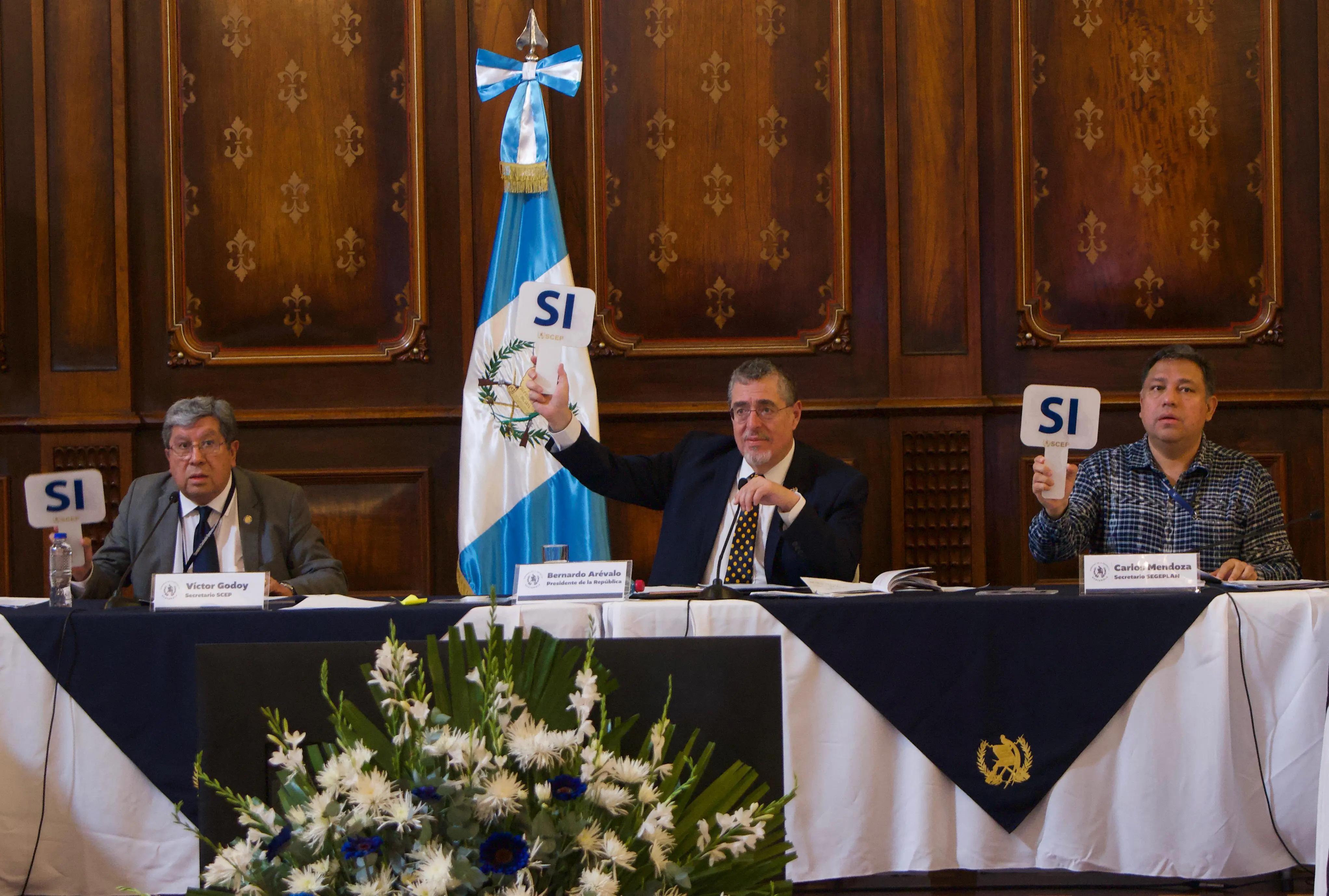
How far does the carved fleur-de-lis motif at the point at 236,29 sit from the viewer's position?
15.5 feet

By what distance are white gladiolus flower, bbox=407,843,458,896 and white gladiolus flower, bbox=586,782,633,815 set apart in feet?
0.35

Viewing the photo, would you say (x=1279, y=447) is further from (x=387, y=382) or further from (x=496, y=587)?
(x=387, y=382)

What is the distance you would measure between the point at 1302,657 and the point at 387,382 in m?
3.27

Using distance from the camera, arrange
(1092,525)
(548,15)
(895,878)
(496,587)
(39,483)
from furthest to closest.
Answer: (548,15) → (496,587) → (1092,525) → (39,483) → (895,878)

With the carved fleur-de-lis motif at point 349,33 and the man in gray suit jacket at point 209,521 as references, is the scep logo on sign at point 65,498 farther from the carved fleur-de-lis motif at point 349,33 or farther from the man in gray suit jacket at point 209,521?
the carved fleur-de-lis motif at point 349,33

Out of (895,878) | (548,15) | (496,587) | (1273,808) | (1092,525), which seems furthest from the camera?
(548,15)

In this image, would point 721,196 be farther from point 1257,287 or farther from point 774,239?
point 1257,287

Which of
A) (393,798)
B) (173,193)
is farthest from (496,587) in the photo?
(393,798)

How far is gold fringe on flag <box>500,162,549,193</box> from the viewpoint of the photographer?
170 inches

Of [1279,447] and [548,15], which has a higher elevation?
[548,15]

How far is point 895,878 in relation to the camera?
279 cm

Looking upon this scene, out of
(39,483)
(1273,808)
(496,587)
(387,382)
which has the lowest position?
(1273,808)

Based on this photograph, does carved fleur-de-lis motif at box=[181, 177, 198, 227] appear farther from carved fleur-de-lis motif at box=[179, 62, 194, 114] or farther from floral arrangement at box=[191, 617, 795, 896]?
floral arrangement at box=[191, 617, 795, 896]

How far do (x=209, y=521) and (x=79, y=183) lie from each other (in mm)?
1860
